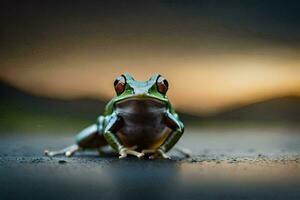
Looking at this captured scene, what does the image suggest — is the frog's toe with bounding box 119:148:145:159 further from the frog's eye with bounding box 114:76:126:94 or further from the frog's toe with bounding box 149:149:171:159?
the frog's eye with bounding box 114:76:126:94

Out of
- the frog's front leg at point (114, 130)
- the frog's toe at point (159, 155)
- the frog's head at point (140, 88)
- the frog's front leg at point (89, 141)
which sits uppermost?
the frog's head at point (140, 88)

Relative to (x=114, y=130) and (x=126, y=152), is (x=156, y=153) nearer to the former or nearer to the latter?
(x=126, y=152)

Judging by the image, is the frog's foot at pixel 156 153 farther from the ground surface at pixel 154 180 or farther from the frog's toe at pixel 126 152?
the ground surface at pixel 154 180

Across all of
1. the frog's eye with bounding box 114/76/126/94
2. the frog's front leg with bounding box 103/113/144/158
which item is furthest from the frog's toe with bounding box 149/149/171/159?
the frog's eye with bounding box 114/76/126/94

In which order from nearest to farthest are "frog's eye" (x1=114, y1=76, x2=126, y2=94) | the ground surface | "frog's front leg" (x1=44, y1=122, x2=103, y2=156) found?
1. the ground surface
2. "frog's eye" (x1=114, y1=76, x2=126, y2=94)
3. "frog's front leg" (x1=44, y1=122, x2=103, y2=156)

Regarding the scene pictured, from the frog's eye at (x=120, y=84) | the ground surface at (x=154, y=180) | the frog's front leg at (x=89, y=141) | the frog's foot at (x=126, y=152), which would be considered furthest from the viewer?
the frog's front leg at (x=89, y=141)

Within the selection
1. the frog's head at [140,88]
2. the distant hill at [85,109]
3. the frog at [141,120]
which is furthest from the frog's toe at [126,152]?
the distant hill at [85,109]

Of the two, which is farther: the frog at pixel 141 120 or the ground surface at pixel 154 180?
the frog at pixel 141 120

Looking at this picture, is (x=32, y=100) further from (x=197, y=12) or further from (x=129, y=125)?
(x=197, y=12)
